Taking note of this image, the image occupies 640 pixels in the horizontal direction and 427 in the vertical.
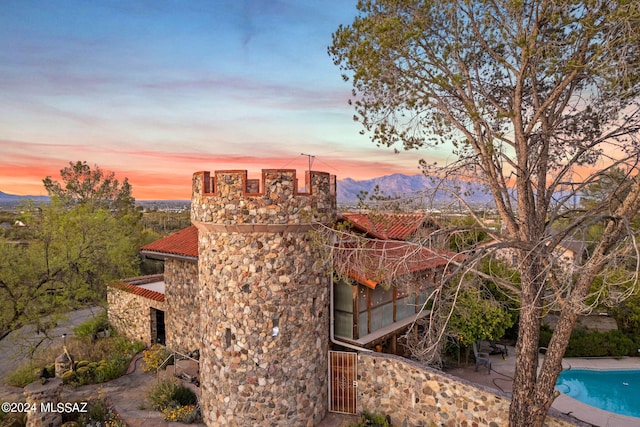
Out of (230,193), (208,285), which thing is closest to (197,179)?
(230,193)

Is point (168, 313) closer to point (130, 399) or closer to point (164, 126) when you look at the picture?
point (130, 399)

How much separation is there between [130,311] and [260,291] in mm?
10926

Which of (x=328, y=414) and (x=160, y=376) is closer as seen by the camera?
(x=328, y=414)

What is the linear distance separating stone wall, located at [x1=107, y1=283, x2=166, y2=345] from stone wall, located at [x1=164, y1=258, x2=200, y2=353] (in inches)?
41.9

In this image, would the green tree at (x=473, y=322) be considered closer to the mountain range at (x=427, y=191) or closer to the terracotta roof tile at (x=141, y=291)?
the mountain range at (x=427, y=191)

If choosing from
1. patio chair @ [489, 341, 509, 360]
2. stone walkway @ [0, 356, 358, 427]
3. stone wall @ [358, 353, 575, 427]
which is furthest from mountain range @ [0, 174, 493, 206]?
patio chair @ [489, 341, 509, 360]

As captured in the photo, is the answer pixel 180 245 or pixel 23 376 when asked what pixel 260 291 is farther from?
pixel 23 376

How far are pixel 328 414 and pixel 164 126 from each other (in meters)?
14.2

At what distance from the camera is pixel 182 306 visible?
13.2m

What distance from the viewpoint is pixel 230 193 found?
8.72m

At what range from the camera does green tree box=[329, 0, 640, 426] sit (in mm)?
6676

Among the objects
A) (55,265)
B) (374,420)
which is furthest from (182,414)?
(55,265)

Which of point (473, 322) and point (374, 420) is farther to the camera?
point (473, 322)

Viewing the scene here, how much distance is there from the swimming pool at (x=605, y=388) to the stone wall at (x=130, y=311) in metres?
17.5
